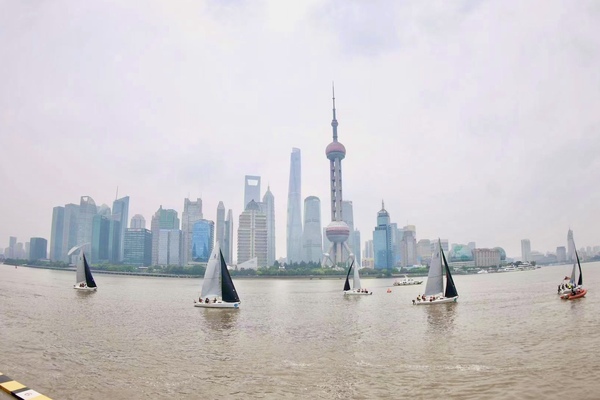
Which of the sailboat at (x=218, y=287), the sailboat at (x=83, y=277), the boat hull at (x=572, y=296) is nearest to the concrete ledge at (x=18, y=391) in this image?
the sailboat at (x=218, y=287)

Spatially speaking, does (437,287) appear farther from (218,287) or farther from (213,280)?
(213,280)

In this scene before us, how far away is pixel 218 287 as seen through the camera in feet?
241

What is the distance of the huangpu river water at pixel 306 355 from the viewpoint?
27062mm

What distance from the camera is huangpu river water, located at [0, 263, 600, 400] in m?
27.1

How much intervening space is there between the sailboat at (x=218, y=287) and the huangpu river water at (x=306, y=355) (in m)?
8.96

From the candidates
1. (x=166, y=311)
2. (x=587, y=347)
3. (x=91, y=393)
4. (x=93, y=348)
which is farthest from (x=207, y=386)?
(x=166, y=311)

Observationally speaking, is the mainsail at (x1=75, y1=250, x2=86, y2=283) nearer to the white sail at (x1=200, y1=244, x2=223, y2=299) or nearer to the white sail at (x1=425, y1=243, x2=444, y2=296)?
the white sail at (x1=200, y1=244, x2=223, y2=299)

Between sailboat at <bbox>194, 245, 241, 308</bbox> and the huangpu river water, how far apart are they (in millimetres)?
8956

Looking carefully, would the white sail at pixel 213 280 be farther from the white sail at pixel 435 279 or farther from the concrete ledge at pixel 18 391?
the concrete ledge at pixel 18 391

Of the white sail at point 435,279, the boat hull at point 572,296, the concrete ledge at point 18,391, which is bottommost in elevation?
the boat hull at point 572,296

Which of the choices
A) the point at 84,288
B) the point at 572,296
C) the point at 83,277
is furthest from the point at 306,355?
the point at 83,277

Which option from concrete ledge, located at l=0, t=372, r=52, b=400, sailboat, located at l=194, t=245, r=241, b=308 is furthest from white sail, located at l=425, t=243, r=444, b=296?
concrete ledge, located at l=0, t=372, r=52, b=400

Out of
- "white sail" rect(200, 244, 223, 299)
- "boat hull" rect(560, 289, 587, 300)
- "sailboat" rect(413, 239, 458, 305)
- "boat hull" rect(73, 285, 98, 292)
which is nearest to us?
"white sail" rect(200, 244, 223, 299)

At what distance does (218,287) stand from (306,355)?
39659 mm
